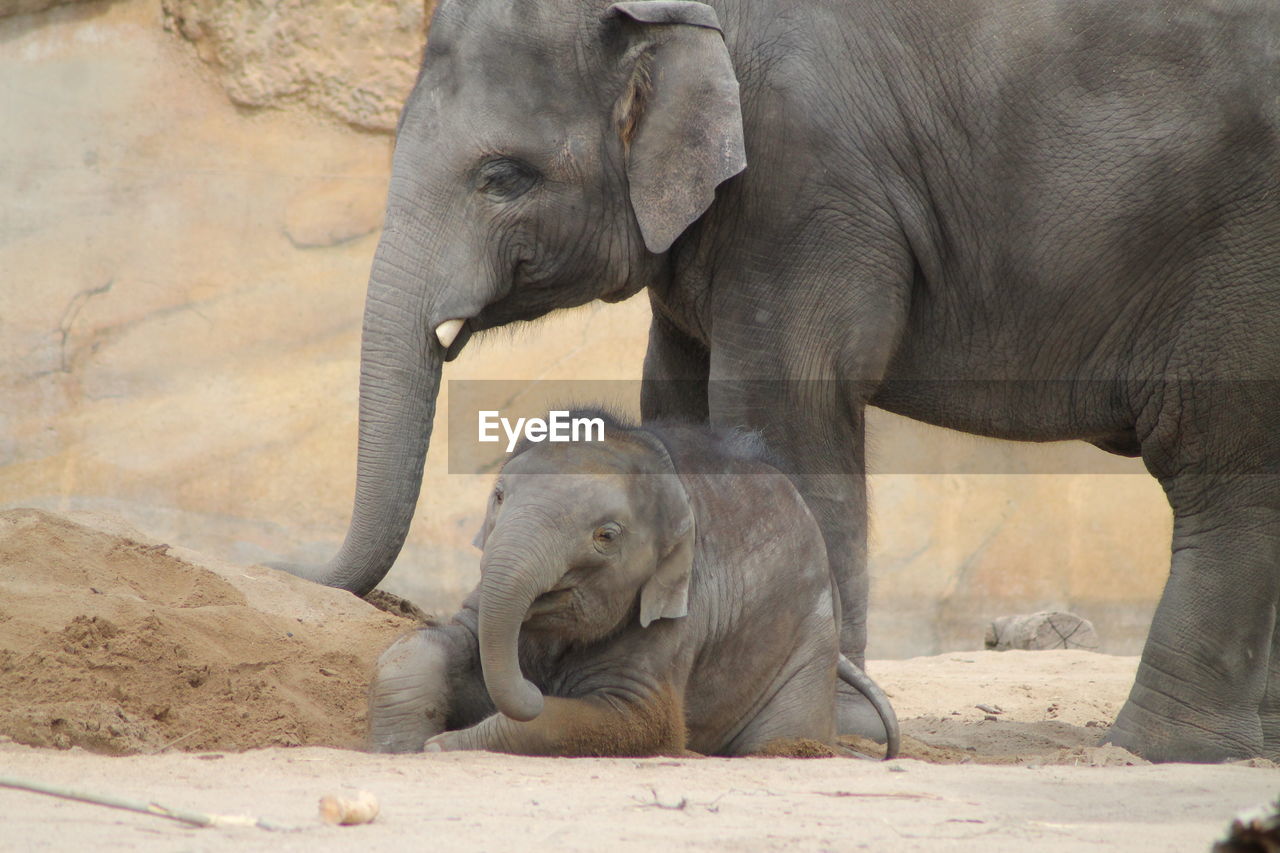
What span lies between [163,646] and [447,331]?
1.17 m

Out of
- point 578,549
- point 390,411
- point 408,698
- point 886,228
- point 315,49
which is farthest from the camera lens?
point 315,49

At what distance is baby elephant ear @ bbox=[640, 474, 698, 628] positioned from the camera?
426cm

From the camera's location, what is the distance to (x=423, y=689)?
14.0ft

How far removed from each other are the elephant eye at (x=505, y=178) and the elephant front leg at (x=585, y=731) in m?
1.58

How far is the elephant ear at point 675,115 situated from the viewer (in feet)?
16.0

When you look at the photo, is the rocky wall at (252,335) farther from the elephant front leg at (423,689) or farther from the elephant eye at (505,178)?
the elephant front leg at (423,689)

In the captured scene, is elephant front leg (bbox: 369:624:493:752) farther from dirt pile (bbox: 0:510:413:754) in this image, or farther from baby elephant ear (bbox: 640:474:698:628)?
baby elephant ear (bbox: 640:474:698:628)

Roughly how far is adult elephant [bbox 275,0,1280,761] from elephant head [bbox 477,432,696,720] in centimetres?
76

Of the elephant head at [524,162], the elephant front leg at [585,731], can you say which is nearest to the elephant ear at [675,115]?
the elephant head at [524,162]

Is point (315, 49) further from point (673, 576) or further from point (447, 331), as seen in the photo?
point (673, 576)

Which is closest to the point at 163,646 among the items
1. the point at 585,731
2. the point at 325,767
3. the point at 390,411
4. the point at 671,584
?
the point at 390,411

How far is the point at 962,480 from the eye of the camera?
1065 cm

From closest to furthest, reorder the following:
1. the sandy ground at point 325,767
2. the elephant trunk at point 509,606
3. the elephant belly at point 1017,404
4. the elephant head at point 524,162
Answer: the sandy ground at point 325,767 < the elephant trunk at point 509,606 < the elephant head at point 524,162 < the elephant belly at point 1017,404

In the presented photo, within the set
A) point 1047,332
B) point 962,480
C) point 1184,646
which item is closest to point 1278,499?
point 1184,646
